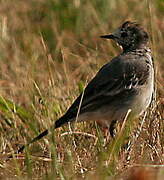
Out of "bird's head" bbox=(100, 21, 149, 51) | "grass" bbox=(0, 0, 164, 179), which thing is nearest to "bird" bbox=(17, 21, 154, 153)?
"grass" bbox=(0, 0, 164, 179)

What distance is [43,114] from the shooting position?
5.92m

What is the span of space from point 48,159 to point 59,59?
3.79 m

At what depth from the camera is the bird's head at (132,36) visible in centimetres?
661

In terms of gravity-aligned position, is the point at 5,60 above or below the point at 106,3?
below

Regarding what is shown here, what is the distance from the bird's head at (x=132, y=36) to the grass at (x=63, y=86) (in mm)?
158

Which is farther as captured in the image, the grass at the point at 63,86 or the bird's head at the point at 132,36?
the bird's head at the point at 132,36

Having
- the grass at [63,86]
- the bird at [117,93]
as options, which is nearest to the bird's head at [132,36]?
the grass at [63,86]

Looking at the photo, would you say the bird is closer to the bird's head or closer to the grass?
the grass

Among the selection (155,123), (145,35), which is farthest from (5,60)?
(155,123)

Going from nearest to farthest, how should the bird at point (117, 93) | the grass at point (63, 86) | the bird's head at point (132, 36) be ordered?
the grass at point (63, 86) < the bird at point (117, 93) < the bird's head at point (132, 36)

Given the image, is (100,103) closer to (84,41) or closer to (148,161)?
(148,161)

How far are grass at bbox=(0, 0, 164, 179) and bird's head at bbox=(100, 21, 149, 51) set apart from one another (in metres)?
0.16

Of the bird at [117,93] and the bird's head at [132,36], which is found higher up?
Answer: the bird's head at [132,36]

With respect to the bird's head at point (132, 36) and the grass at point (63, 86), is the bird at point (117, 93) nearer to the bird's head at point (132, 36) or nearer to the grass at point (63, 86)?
the grass at point (63, 86)
